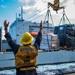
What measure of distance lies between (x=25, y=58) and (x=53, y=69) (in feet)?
15.2

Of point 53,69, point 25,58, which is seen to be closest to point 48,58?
point 53,69

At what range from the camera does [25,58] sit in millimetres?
3367

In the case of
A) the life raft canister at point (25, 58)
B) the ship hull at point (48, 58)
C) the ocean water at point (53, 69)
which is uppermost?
the life raft canister at point (25, 58)

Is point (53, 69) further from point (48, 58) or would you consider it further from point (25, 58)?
point (25, 58)

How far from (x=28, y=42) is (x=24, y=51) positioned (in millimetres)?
188

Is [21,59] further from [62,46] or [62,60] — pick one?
[62,46]

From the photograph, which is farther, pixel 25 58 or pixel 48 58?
pixel 48 58

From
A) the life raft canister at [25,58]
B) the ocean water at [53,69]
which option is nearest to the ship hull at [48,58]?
the ocean water at [53,69]

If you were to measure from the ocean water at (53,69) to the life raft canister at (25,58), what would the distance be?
3.86 meters

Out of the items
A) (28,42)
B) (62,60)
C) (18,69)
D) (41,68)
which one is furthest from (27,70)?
(62,60)

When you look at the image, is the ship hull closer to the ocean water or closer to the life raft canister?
the ocean water

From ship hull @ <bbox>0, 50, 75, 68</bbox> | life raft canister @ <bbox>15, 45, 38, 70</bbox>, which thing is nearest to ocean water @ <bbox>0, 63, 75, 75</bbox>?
ship hull @ <bbox>0, 50, 75, 68</bbox>

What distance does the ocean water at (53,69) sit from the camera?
23.6 feet

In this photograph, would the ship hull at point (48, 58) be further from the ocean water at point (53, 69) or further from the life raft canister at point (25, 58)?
the life raft canister at point (25, 58)
